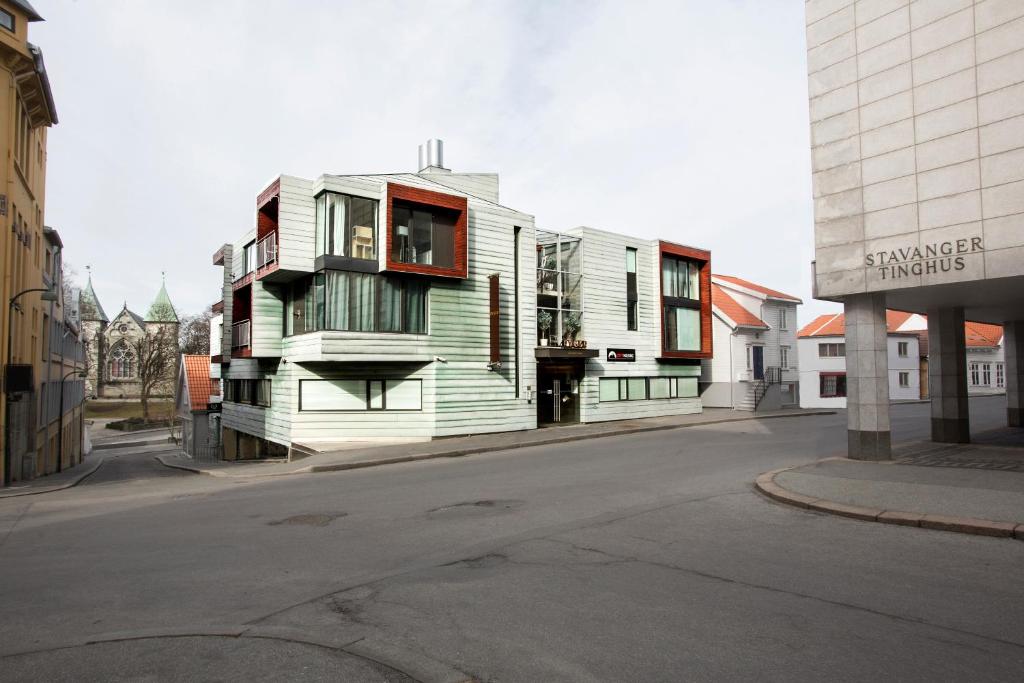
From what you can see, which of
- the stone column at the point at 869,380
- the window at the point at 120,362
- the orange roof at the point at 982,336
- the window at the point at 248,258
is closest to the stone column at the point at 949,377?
the stone column at the point at 869,380

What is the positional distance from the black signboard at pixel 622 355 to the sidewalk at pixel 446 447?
3077mm

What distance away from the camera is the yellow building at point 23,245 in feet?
61.4

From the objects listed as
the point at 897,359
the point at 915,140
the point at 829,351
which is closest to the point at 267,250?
the point at 915,140

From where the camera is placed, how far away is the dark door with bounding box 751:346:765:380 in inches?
1622

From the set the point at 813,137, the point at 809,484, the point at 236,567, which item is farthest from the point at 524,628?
the point at 813,137

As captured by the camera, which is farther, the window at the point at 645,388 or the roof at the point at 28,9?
the window at the point at 645,388

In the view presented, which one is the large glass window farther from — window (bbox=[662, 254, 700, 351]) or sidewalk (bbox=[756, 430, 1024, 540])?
window (bbox=[662, 254, 700, 351])

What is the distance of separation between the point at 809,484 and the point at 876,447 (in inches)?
160

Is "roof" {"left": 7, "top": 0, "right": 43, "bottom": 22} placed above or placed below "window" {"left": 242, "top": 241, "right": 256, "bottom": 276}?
above

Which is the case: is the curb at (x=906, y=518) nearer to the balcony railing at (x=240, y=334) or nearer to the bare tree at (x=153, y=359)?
the balcony railing at (x=240, y=334)

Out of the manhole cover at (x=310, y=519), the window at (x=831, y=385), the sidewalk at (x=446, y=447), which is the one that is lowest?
the sidewalk at (x=446, y=447)

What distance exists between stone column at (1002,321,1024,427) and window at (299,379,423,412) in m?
21.7

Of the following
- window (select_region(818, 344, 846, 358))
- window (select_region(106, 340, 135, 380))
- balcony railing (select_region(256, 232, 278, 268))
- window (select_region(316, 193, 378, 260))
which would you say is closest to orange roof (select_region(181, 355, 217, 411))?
balcony railing (select_region(256, 232, 278, 268))

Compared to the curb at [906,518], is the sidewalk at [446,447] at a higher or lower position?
lower
